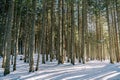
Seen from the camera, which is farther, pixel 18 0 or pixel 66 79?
pixel 18 0

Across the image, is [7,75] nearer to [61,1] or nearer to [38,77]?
[38,77]

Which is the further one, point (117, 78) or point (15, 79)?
point (15, 79)

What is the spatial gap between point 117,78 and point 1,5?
1469 cm

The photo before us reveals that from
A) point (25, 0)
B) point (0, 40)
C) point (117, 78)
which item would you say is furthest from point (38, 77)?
point (0, 40)

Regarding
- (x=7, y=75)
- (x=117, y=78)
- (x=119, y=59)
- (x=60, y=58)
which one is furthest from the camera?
Result: (x=119, y=59)

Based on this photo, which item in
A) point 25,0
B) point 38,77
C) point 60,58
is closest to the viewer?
point 38,77

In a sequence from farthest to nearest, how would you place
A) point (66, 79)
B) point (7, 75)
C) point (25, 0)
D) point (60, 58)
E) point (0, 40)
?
point (0, 40), point (25, 0), point (60, 58), point (7, 75), point (66, 79)

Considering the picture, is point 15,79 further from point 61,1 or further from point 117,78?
point 61,1

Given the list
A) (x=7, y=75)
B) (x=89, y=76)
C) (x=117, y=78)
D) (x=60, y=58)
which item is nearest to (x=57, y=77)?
(x=89, y=76)

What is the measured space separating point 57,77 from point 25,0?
11.2 metres

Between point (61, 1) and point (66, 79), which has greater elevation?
point (61, 1)

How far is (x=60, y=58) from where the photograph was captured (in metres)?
18.7

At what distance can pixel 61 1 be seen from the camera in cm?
1919

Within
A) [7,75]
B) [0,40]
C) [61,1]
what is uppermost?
[61,1]
